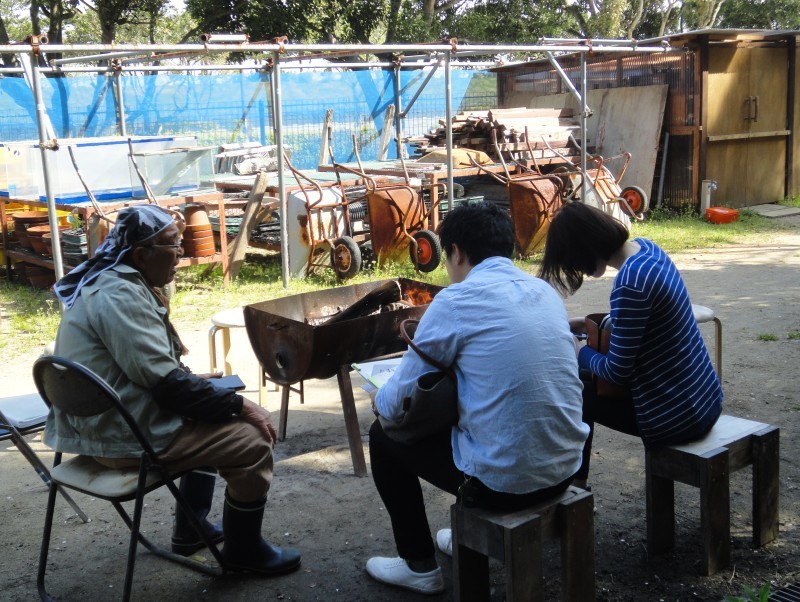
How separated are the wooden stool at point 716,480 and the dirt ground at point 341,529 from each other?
0.09 metres

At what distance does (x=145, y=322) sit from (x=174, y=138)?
22.7 feet

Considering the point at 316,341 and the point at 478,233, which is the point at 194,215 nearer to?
the point at 316,341

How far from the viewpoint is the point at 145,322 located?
9.86 feet

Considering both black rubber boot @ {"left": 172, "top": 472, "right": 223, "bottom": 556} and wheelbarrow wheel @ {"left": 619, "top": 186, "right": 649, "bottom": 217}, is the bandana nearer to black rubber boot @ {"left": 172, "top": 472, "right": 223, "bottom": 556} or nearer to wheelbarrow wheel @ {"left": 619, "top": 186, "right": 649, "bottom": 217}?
black rubber boot @ {"left": 172, "top": 472, "right": 223, "bottom": 556}

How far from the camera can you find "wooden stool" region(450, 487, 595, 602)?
2.76 m

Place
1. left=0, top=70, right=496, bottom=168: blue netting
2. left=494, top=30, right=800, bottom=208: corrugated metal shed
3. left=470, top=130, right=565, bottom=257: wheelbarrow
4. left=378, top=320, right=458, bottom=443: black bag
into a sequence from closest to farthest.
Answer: left=378, top=320, right=458, bottom=443: black bag
left=470, top=130, right=565, bottom=257: wheelbarrow
left=0, top=70, right=496, bottom=168: blue netting
left=494, top=30, right=800, bottom=208: corrugated metal shed

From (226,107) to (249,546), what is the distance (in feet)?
36.9

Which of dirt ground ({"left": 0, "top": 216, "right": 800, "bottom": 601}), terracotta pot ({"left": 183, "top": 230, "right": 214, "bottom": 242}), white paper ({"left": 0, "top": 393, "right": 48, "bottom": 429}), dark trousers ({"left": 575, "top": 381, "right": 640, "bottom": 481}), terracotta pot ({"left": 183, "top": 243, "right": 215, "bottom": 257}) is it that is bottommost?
dirt ground ({"left": 0, "top": 216, "right": 800, "bottom": 601})

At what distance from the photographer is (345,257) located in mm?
9156

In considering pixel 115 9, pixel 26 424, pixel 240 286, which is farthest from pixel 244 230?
pixel 115 9

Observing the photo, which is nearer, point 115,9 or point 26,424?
point 26,424

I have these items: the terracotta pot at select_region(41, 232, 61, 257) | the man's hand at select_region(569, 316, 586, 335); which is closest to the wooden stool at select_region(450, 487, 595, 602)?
the man's hand at select_region(569, 316, 586, 335)

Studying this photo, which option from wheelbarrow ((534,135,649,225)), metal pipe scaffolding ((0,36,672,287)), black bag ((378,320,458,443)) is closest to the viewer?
black bag ((378,320,458,443))

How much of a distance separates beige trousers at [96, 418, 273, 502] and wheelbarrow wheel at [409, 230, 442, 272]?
6230 millimetres
